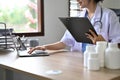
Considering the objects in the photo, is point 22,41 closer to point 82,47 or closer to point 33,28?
point 82,47

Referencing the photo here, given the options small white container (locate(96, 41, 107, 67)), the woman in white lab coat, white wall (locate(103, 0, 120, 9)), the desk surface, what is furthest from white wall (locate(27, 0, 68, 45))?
small white container (locate(96, 41, 107, 67))

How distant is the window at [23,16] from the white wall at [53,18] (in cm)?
8

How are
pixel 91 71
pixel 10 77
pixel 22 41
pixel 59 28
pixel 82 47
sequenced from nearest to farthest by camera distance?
pixel 91 71, pixel 10 77, pixel 82 47, pixel 22 41, pixel 59 28

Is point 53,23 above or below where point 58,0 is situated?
below

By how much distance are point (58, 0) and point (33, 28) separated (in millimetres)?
567

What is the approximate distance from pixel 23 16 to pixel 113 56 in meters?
2.01

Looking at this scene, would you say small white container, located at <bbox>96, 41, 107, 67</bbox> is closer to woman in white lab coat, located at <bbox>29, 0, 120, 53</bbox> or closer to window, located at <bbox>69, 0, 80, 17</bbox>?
woman in white lab coat, located at <bbox>29, 0, 120, 53</bbox>

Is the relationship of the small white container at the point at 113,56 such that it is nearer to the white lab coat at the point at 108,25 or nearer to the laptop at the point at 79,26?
the laptop at the point at 79,26

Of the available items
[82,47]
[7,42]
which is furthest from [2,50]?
[82,47]

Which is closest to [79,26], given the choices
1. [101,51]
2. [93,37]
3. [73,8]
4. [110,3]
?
[93,37]

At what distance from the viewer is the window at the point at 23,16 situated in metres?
2.86

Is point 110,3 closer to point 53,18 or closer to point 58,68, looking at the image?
point 53,18

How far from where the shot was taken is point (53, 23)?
323 cm

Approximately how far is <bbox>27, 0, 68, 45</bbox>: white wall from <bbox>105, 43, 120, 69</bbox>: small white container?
193 cm
